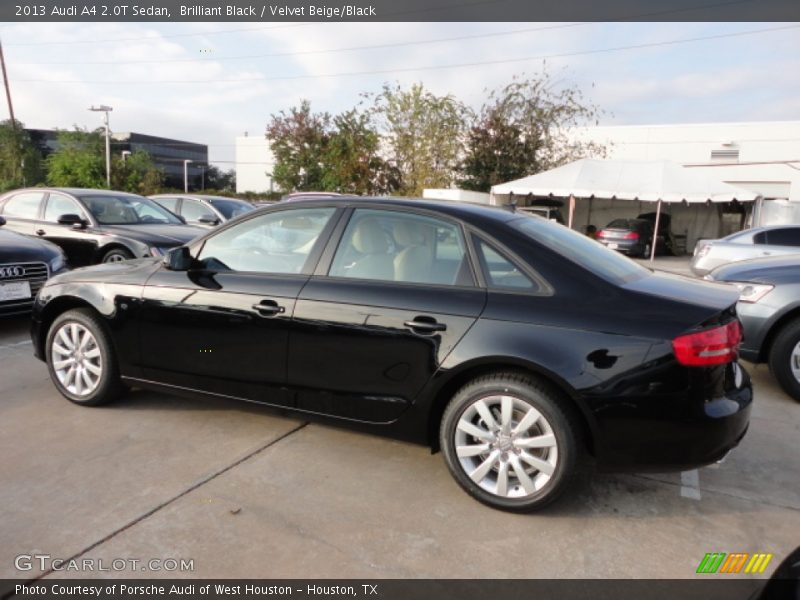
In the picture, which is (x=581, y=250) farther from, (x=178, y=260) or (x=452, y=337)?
(x=178, y=260)

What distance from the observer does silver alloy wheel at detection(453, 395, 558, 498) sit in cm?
269

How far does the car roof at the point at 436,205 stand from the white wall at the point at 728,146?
26.4 meters

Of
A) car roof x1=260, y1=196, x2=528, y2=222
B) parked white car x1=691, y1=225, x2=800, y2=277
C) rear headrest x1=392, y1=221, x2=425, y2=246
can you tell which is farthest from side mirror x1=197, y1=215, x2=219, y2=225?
parked white car x1=691, y1=225, x2=800, y2=277

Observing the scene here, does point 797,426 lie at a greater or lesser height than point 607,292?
lesser

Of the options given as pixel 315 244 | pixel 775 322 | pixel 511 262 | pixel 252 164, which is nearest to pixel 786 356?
pixel 775 322

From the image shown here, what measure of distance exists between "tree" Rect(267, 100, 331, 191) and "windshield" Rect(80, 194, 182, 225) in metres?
24.4

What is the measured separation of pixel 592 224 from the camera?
1024 inches

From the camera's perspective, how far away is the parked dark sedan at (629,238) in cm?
1931

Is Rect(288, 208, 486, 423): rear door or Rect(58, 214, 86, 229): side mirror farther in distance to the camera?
Rect(58, 214, 86, 229): side mirror

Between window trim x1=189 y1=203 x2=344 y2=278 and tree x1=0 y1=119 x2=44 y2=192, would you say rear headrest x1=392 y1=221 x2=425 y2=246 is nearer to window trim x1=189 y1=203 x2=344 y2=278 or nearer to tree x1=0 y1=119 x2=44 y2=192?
window trim x1=189 y1=203 x2=344 y2=278

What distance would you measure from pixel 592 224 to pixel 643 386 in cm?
2502

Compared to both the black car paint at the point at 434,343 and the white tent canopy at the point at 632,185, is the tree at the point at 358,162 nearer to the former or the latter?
the white tent canopy at the point at 632,185
